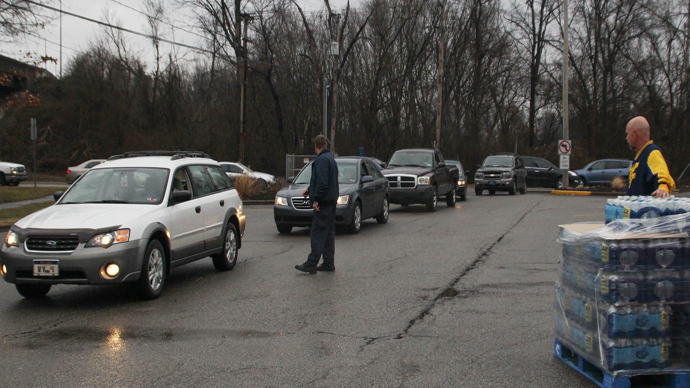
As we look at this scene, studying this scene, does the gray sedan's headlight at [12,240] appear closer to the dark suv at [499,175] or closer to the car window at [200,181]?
the car window at [200,181]

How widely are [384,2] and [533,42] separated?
1210cm

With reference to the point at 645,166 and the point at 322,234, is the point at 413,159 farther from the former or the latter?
the point at 645,166

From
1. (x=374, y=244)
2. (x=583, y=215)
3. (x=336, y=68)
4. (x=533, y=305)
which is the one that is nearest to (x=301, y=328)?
(x=533, y=305)

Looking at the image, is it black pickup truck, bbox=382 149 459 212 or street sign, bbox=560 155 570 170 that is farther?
street sign, bbox=560 155 570 170

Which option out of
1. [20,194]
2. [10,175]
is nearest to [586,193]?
[20,194]

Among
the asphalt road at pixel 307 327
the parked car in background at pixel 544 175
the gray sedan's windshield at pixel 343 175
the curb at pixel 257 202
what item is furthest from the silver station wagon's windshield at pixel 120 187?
the parked car in background at pixel 544 175

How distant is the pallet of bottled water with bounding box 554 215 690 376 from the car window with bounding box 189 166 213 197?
613 centimetres

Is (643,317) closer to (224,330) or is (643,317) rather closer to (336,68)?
(224,330)

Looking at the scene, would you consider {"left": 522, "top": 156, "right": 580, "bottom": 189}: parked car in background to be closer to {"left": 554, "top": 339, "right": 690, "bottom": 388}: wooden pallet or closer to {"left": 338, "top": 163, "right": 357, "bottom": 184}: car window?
{"left": 338, "top": 163, "right": 357, "bottom": 184}: car window

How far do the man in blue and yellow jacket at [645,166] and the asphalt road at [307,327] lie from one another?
1608mm

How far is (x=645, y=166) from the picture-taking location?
6.04 meters

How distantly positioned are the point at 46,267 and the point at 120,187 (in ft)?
5.48

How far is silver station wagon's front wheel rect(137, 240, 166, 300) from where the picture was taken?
777 centimetres

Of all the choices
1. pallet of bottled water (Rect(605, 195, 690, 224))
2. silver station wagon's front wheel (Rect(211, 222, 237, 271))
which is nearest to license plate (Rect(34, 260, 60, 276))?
silver station wagon's front wheel (Rect(211, 222, 237, 271))
